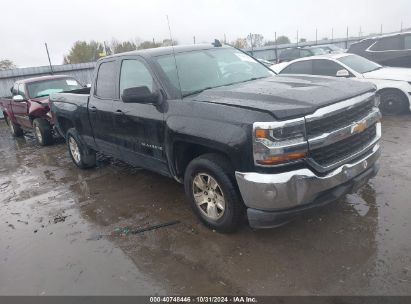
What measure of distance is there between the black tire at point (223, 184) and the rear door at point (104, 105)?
1.79 meters

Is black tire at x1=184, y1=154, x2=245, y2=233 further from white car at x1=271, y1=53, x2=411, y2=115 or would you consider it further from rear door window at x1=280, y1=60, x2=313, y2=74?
rear door window at x1=280, y1=60, x2=313, y2=74

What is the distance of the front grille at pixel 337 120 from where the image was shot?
3244 mm

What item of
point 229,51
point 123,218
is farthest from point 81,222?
point 229,51

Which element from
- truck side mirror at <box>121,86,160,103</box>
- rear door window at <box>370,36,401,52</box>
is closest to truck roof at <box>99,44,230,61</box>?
truck side mirror at <box>121,86,160,103</box>

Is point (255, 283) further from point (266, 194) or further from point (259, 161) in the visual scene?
point (259, 161)

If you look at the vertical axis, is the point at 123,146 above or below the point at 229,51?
below

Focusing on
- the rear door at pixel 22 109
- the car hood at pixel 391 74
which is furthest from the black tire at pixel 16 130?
the car hood at pixel 391 74

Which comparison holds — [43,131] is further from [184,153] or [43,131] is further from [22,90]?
[184,153]

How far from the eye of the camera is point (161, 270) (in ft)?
11.2

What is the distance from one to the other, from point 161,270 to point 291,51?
16240 mm

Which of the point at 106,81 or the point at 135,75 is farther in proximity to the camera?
the point at 106,81

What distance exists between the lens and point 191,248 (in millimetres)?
3701

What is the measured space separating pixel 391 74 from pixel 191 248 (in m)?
6.72

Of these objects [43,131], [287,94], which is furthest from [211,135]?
[43,131]
